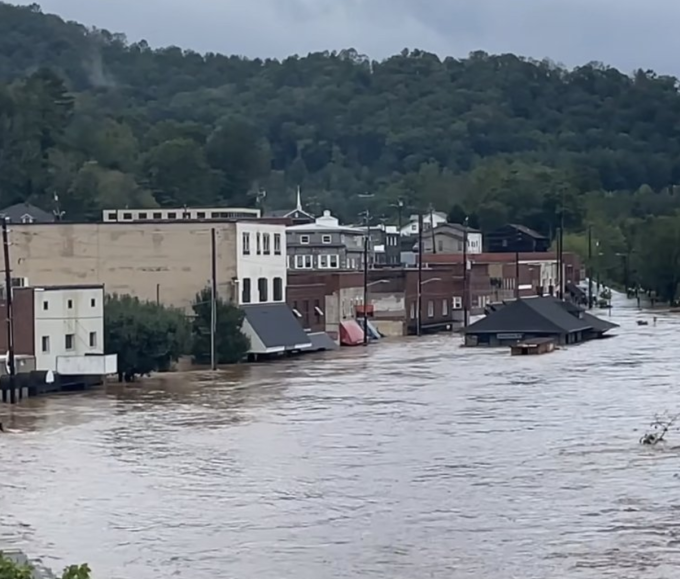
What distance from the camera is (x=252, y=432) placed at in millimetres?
32531

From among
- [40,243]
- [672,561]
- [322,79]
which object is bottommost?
[672,561]

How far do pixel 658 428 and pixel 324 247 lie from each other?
5158 cm

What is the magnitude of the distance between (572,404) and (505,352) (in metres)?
18.6

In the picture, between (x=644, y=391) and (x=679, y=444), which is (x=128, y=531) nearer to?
(x=679, y=444)

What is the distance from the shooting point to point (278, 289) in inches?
2258

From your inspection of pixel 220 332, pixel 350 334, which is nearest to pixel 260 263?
pixel 220 332

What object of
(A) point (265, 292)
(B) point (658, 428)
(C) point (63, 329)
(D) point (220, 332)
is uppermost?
(A) point (265, 292)

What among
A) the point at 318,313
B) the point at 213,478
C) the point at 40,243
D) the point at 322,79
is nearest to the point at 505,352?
the point at 318,313

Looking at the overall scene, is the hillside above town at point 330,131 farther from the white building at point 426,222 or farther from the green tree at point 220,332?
the green tree at point 220,332

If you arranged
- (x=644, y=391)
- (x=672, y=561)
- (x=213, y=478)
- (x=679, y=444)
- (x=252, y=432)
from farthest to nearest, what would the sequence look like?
(x=644, y=391), (x=252, y=432), (x=679, y=444), (x=213, y=478), (x=672, y=561)

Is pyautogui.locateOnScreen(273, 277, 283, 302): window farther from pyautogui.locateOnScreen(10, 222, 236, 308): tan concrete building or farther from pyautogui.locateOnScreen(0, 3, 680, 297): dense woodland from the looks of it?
pyautogui.locateOnScreen(0, 3, 680, 297): dense woodland

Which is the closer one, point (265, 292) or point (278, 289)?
point (265, 292)

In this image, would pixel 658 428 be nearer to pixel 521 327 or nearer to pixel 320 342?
pixel 521 327

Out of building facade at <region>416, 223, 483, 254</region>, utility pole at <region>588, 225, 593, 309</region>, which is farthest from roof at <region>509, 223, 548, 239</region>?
building facade at <region>416, 223, 483, 254</region>
